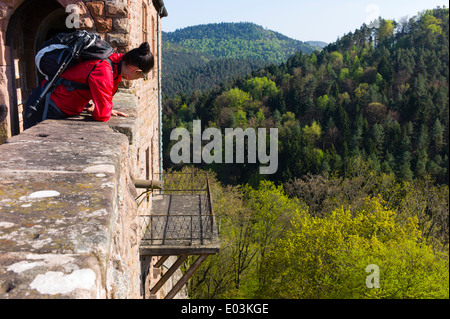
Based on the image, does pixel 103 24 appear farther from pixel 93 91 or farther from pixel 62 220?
pixel 62 220

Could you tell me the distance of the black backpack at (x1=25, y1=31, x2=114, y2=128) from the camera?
3.36 metres

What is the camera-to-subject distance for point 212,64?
417 feet

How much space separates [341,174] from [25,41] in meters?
40.3

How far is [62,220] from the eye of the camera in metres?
1.50

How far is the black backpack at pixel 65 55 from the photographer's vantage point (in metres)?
3.36

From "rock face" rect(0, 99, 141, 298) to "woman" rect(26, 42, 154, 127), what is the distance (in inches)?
28.6

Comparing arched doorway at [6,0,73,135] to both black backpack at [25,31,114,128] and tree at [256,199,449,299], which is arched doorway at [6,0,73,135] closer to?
black backpack at [25,31,114,128]

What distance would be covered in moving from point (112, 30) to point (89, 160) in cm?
325

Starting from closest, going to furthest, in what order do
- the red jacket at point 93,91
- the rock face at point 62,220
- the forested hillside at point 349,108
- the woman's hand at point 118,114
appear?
the rock face at point 62,220
the red jacket at point 93,91
the woman's hand at point 118,114
the forested hillside at point 349,108

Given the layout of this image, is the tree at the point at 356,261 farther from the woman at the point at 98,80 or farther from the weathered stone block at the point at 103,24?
the woman at the point at 98,80

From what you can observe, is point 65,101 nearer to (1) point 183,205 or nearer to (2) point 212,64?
(1) point 183,205

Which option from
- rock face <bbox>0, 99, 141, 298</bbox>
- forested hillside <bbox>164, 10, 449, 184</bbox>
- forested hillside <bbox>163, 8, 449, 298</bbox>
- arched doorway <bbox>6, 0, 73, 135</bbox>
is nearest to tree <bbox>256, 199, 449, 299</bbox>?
forested hillside <bbox>163, 8, 449, 298</bbox>

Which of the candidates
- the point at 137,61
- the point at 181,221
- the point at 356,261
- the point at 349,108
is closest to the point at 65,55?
the point at 137,61

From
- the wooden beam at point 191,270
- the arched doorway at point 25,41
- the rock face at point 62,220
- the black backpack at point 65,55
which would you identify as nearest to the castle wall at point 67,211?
the rock face at point 62,220
